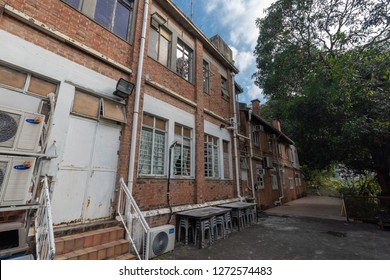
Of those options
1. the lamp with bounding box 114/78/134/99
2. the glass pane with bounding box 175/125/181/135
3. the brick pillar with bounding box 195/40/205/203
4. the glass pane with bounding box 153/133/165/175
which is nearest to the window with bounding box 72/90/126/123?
the lamp with bounding box 114/78/134/99

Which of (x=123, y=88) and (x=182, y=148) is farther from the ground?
(x=123, y=88)

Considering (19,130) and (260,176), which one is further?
(260,176)

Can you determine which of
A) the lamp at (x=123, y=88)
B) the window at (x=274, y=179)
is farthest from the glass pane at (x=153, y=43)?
the window at (x=274, y=179)

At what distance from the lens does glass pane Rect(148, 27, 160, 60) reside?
6.56m

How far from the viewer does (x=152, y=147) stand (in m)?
5.92

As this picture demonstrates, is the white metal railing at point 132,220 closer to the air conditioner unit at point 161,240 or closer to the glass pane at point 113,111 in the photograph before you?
the air conditioner unit at point 161,240

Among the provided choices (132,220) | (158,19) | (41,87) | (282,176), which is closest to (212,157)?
(132,220)

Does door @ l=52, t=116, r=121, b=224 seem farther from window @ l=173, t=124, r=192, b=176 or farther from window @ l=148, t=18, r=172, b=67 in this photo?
window @ l=148, t=18, r=172, b=67

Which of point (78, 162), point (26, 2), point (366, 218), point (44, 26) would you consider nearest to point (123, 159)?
point (78, 162)

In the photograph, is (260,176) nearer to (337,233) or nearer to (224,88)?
(337,233)

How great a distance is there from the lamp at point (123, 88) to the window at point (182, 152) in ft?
7.60

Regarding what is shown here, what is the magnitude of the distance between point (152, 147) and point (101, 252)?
10.1 ft

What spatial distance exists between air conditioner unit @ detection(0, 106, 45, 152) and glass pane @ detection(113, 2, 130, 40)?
3731mm

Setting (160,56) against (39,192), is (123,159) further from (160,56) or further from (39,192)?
(160,56)
